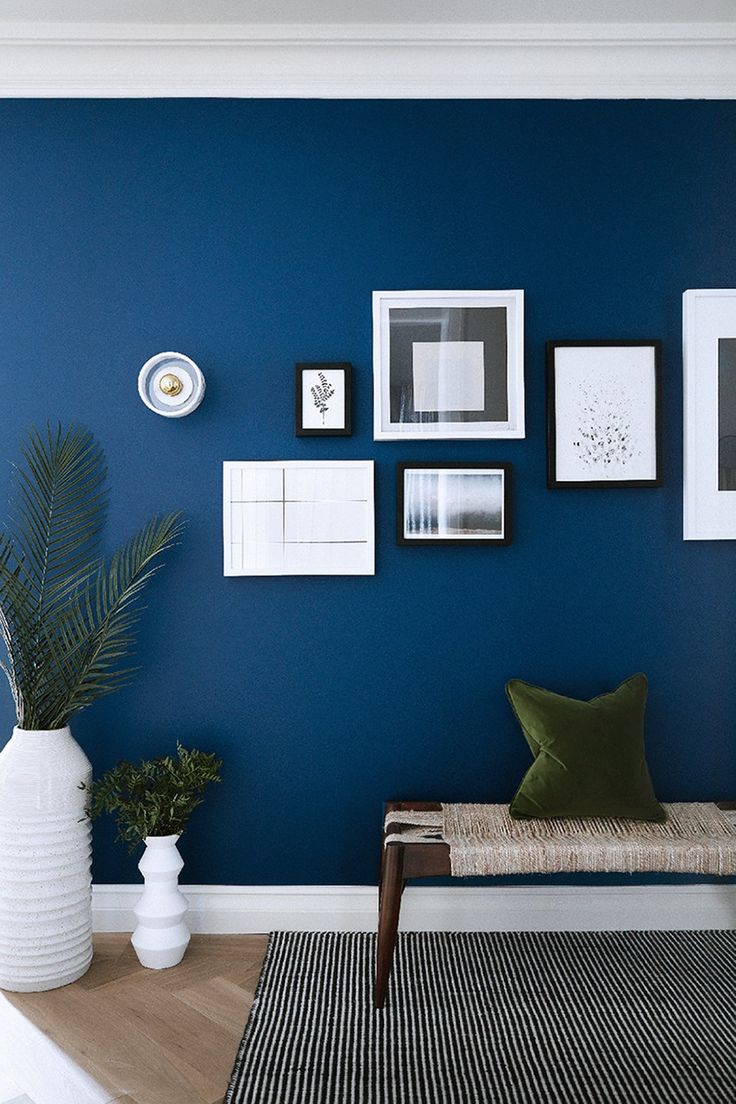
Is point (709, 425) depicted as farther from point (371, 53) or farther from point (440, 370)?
point (371, 53)

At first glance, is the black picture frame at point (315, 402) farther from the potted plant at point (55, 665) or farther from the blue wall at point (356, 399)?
the potted plant at point (55, 665)

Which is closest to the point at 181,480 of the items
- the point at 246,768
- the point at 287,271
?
the point at 287,271

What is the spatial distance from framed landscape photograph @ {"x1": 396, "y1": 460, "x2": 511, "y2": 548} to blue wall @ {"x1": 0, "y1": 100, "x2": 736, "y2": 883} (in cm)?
6

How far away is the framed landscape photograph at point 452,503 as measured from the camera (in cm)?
259

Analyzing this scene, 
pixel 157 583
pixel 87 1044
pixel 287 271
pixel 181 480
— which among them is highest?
pixel 287 271

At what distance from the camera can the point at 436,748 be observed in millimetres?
2627

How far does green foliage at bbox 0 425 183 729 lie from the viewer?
2373 mm

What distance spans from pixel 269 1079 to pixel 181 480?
66.6 inches

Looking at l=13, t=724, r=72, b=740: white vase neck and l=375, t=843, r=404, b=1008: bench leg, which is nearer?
l=375, t=843, r=404, b=1008: bench leg

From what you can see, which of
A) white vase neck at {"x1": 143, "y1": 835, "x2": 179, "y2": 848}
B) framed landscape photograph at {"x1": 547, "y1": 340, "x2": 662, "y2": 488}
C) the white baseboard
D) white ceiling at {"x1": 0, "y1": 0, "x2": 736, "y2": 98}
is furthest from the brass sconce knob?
the white baseboard

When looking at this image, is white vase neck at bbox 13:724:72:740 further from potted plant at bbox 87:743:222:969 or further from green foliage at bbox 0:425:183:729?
potted plant at bbox 87:743:222:969

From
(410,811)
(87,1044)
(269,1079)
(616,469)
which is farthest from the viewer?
(616,469)

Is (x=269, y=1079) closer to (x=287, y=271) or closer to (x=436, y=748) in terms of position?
(x=436, y=748)

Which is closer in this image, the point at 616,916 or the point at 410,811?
the point at 410,811
